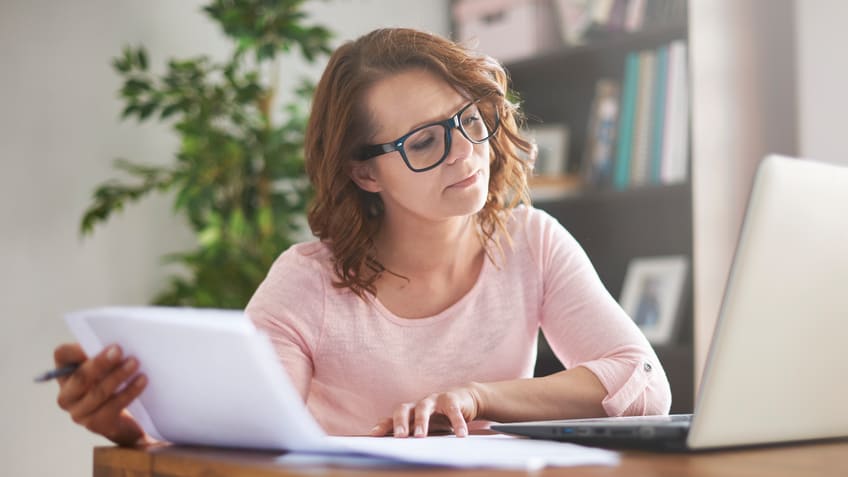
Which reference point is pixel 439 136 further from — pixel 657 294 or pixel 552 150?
pixel 552 150

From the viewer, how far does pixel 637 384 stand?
1.13 meters

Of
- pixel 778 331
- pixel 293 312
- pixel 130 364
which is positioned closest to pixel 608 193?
pixel 293 312

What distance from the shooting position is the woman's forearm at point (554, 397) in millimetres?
1129

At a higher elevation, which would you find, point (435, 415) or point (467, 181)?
point (467, 181)

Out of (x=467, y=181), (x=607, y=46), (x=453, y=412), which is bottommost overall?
(x=453, y=412)

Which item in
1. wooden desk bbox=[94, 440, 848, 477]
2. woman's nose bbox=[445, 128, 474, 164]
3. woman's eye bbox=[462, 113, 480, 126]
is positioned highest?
woman's eye bbox=[462, 113, 480, 126]

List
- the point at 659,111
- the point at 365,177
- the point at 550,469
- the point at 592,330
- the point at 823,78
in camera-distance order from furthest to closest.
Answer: the point at 659,111
the point at 823,78
the point at 365,177
the point at 592,330
the point at 550,469

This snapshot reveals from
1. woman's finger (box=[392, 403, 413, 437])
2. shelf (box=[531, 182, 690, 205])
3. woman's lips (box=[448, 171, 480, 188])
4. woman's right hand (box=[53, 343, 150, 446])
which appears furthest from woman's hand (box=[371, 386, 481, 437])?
shelf (box=[531, 182, 690, 205])

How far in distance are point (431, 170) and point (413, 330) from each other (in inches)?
9.5

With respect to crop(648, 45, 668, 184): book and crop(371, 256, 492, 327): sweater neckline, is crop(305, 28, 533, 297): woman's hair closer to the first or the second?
crop(371, 256, 492, 327): sweater neckline

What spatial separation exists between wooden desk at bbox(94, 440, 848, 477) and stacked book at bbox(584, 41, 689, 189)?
1.64 metres

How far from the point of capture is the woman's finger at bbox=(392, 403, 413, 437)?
0.93m

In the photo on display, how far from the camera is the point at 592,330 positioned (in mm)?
1283

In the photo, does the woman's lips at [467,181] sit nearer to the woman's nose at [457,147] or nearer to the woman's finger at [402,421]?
the woman's nose at [457,147]
